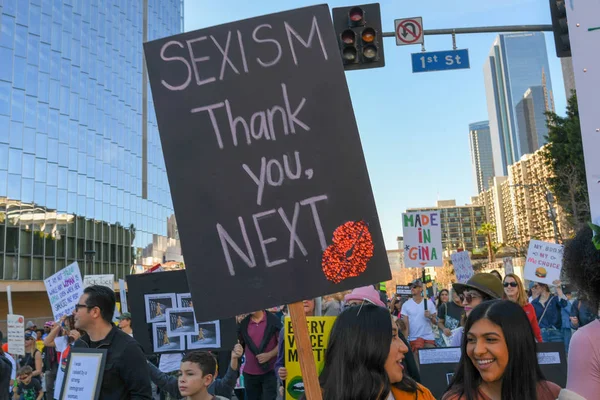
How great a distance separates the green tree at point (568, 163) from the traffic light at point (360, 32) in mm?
32312

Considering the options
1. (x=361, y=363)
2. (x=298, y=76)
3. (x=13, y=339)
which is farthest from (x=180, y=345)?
(x=13, y=339)

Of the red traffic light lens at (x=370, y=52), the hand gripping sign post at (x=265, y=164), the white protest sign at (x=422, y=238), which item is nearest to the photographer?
the hand gripping sign post at (x=265, y=164)

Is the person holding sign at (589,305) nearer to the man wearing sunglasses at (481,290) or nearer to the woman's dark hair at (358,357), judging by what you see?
the woman's dark hair at (358,357)

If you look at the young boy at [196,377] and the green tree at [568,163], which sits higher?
the green tree at [568,163]

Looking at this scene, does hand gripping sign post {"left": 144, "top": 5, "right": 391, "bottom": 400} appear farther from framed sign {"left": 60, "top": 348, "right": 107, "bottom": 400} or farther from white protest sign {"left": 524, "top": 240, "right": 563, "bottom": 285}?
white protest sign {"left": 524, "top": 240, "right": 563, "bottom": 285}

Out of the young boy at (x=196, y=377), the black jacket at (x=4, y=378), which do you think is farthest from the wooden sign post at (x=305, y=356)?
the black jacket at (x=4, y=378)

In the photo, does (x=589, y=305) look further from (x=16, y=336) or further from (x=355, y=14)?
(x=16, y=336)

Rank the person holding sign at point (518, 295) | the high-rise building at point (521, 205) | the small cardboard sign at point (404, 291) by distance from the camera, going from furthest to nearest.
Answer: the high-rise building at point (521, 205), the small cardboard sign at point (404, 291), the person holding sign at point (518, 295)

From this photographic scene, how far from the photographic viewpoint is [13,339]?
13.3m

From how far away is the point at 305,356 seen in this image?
262 centimetres

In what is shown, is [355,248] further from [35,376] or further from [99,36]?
[99,36]

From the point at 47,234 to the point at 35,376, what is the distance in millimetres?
24571

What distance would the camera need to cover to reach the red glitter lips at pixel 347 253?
2.73 metres

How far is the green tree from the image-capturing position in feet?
123
